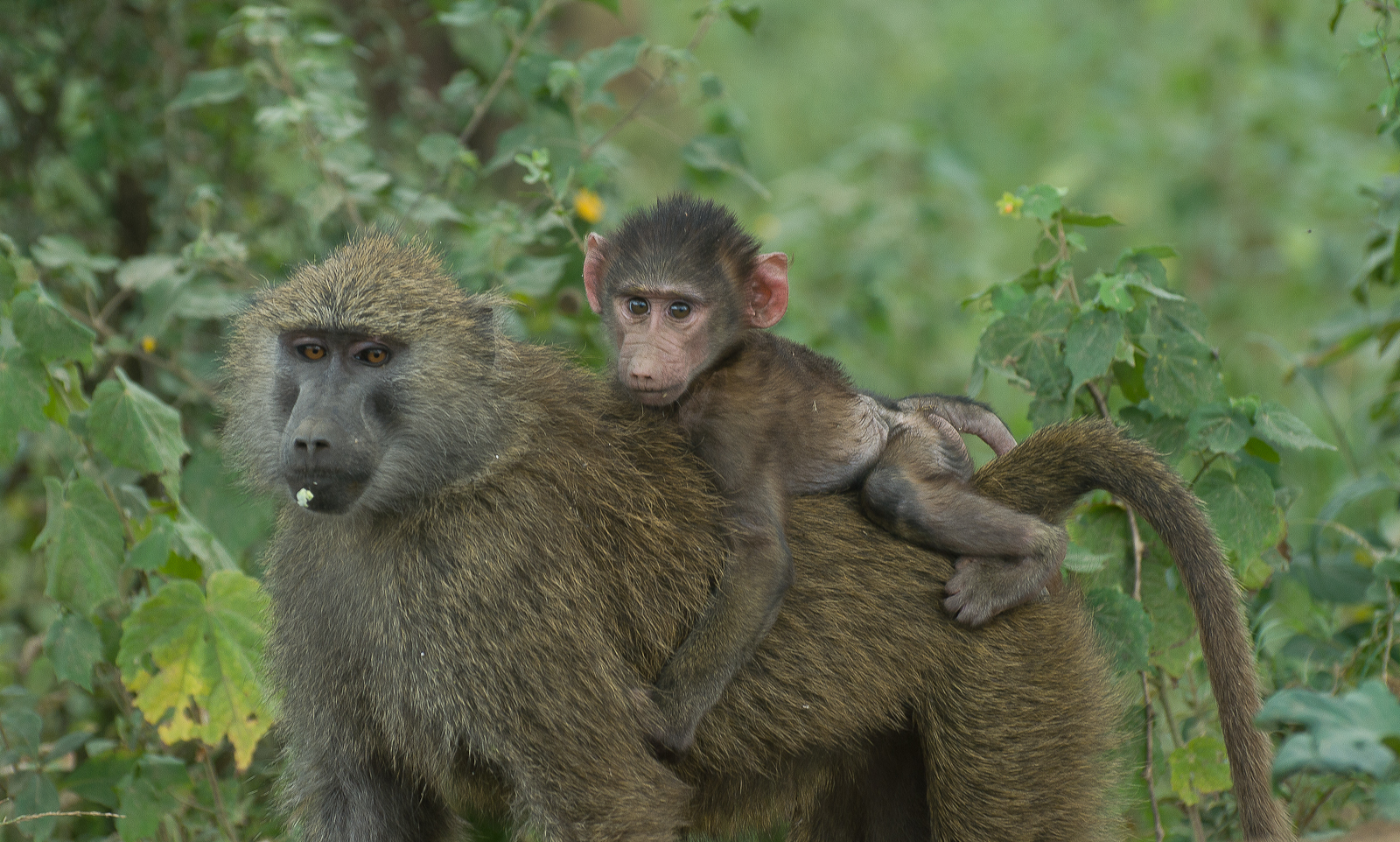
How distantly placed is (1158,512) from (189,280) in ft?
9.63

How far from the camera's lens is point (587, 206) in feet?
14.6

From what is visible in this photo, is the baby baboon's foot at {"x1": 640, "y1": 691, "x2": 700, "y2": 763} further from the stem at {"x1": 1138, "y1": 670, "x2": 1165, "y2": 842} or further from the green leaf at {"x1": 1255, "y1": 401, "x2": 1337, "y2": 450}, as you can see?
the green leaf at {"x1": 1255, "y1": 401, "x2": 1337, "y2": 450}

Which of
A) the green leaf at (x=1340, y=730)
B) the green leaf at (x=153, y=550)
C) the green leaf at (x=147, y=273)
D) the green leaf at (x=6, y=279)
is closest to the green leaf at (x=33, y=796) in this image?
the green leaf at (x=153, y=550)

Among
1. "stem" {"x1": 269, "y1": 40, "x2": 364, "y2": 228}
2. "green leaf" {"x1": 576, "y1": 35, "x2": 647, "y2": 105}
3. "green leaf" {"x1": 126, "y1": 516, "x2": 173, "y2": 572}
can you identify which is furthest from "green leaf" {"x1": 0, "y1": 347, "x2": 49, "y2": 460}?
"green leaf" {"x1": 576, "y1": 35, "x2": 647, "y2": 105}

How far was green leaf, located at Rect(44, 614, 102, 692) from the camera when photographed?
3.19 meters

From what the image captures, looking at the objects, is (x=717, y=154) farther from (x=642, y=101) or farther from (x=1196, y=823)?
(x=1196, y=823)

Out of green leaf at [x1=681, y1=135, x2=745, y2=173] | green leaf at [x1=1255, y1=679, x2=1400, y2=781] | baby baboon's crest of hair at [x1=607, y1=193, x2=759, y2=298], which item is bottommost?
green leaf at [x1=1255, y1=679, x2=1400, y2=781]

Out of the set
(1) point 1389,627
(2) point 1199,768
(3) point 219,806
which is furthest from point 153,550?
(1) point 1389,627

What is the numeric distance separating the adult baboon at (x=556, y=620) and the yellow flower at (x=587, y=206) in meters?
1.45

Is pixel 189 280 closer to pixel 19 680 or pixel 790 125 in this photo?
pixel 19 680

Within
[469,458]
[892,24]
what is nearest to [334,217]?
[469,458]

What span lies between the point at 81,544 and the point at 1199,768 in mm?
2781

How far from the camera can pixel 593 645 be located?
8.75 feet

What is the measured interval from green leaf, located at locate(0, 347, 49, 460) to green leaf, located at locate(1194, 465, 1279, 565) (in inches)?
113
